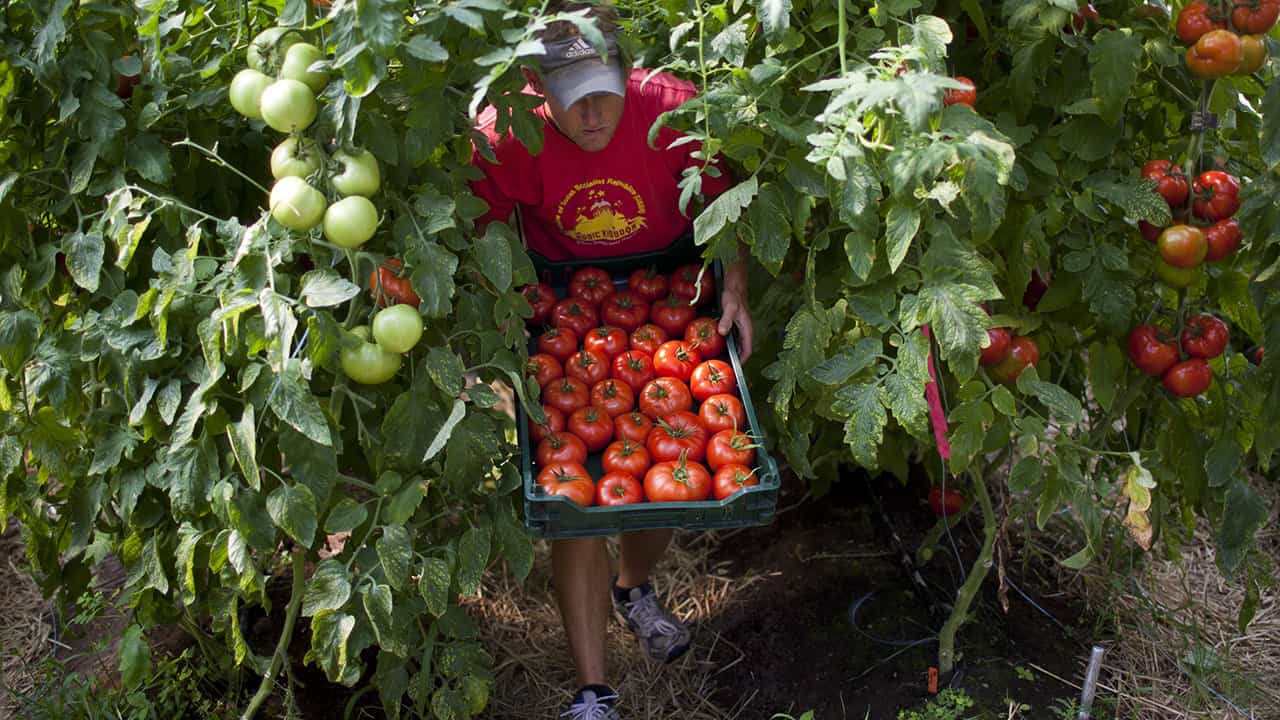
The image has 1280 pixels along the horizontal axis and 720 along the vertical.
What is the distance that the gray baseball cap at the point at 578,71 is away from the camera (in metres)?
1.89

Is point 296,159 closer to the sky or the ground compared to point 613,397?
closer to the sky

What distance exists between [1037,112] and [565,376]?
3.46ft

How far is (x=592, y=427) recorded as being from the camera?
203 cm

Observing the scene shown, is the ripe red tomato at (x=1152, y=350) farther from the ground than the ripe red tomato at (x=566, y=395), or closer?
farther from the ground

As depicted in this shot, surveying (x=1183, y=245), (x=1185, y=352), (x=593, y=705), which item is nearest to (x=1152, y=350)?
(x=1185, y=352)

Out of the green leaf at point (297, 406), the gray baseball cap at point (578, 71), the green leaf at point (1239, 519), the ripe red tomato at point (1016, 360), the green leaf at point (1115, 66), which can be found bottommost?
the green leaf at point (1239, 519)

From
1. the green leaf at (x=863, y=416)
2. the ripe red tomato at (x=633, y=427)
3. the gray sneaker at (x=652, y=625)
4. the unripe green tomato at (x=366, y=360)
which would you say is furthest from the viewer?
the gray sneaker at (x=652, y=625)

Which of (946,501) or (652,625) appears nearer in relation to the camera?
(946,501)

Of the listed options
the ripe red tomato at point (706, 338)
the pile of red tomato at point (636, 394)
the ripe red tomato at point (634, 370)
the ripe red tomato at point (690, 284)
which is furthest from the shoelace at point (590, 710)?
the ripe red tomato at point (690, 284)

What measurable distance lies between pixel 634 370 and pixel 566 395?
161mm

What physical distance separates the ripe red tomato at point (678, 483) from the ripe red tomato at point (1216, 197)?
3.31 feet

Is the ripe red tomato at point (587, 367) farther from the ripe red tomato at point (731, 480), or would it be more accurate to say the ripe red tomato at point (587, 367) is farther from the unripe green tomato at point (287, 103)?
the unripe green tomato at point (287, 103)

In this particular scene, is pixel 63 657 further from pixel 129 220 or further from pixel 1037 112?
pixel 1037 112

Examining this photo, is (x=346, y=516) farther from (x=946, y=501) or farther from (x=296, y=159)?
(x=946, y=501)
